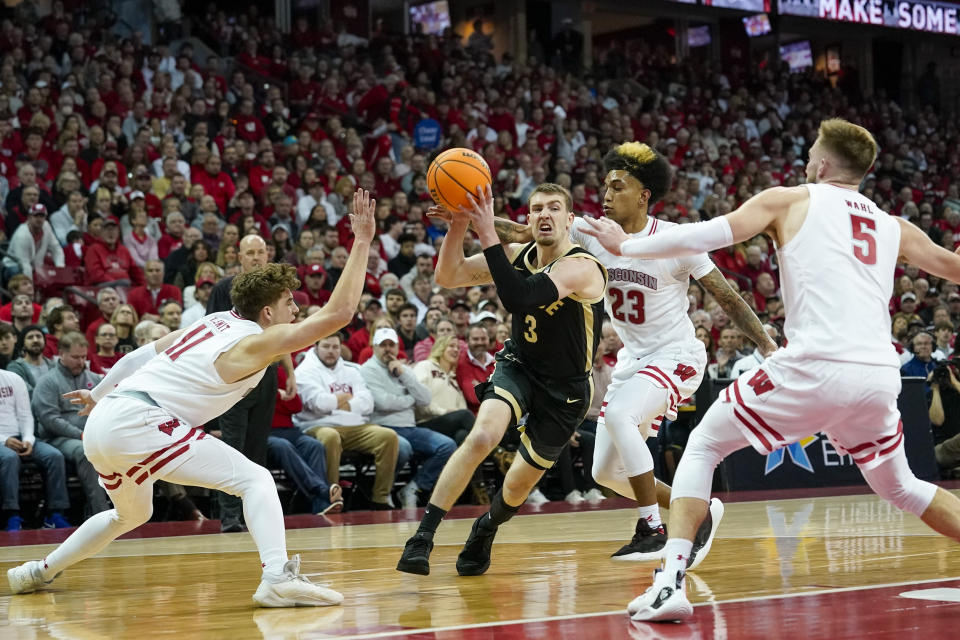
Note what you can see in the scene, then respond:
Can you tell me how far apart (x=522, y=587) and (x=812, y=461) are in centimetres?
796

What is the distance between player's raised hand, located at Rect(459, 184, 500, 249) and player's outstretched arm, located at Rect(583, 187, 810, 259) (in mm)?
793

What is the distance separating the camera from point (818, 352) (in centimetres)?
446

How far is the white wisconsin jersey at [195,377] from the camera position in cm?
536

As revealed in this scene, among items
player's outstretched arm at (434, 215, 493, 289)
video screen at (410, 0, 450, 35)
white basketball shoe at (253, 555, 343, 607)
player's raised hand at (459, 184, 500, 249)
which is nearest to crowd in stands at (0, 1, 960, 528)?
video screen at (410, 0, 450, 35)

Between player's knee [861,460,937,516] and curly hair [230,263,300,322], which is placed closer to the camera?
player's knee [861,460,937,516]

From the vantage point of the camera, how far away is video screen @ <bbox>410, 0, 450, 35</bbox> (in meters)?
27.2

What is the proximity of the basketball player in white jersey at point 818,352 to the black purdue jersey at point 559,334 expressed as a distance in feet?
4.82

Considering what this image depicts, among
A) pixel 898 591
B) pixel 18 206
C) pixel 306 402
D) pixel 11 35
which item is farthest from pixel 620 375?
pixel 11 35

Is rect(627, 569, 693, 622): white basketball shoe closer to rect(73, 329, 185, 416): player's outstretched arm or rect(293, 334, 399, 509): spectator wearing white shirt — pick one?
rect(73, 329, 185, 416): player's outstretched arm

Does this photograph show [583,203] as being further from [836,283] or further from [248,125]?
[836,283]

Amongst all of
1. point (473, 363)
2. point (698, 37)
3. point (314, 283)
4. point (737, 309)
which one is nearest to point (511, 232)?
point (737, 309)

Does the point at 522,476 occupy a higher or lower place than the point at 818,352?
lower

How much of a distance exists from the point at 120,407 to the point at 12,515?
5159 millimetres

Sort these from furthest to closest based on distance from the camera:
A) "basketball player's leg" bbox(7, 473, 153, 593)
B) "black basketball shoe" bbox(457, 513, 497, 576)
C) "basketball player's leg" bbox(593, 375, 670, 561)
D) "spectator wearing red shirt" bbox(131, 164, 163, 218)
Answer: "spectator wearing red shirt" bbox(131, 164, 163, 218) < "basketball player's leg" bbox(593, 375, 670, 561) < "black basketball shoe" bbox(457, 513, 497, 576) < "basketball player's leg" bbox(7, 473, 153, 593)
